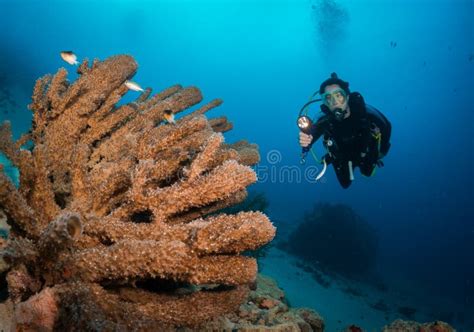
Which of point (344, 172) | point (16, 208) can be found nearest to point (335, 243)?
point (344, 172)

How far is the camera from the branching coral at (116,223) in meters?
1.46

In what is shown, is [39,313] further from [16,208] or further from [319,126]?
[319,126]

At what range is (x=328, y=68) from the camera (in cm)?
12456

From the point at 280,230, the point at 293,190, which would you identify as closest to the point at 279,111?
the point at 293,190

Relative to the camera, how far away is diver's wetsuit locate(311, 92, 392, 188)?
6.16 metres

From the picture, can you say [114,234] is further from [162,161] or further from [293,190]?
[293,190]

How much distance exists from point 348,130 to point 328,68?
129 meters

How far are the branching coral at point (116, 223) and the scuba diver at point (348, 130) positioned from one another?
4.05 meters

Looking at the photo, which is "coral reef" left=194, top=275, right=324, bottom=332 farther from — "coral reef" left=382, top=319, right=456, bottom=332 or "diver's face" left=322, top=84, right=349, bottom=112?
"diver's face" left=322, top=84, right=349, bottom=112

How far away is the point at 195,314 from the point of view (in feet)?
6.09

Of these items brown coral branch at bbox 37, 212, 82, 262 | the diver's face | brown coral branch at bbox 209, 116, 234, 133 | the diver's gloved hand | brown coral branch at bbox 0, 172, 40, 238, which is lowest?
brown coral branch at bbox 37, 212, 82, 262

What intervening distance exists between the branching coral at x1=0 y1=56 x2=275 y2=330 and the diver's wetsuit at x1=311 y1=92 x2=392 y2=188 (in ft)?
14.5

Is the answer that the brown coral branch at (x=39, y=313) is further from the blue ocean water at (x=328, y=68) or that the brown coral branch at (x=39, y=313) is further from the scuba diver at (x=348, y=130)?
the blue ocean water at (x=328, y=68)

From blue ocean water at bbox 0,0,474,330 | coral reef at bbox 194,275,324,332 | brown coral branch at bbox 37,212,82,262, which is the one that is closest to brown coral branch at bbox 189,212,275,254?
brown coral branch at bbox 37,212,82,262
